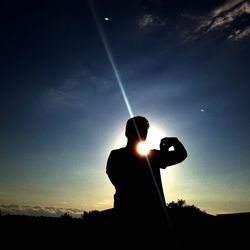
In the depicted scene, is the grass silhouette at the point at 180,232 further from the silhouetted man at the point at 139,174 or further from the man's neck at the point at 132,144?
the man's neck at the point at 132,144

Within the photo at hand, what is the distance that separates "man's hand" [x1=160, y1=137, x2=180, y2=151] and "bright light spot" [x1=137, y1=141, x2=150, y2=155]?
202 millimetres

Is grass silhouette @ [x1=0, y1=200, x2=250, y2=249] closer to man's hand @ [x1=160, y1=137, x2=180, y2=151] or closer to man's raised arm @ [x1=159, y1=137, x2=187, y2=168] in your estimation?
man's raised arm @ [x1=159, y1=137, x2=187, y2=168]

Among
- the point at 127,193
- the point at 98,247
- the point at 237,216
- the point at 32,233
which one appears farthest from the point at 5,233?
the point at 237,216

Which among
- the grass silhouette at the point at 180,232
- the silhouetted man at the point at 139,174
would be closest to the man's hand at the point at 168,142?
the silhouetted man at the point at 139,174

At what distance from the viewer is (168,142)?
3518mm

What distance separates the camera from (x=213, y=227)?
8.92 feet

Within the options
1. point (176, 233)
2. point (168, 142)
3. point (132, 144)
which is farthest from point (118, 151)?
point (176, 233)

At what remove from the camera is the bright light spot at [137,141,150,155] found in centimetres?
350

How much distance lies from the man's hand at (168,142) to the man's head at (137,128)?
26cm

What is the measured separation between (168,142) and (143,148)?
13.6 inches

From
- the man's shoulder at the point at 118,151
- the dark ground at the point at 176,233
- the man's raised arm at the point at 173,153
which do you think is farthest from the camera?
the man's shoulder at the point at 118,151

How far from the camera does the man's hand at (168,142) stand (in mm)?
3503

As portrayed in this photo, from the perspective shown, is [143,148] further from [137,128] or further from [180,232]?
[180,232]

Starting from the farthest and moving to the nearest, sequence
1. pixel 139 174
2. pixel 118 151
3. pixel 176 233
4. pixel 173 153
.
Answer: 1. pixel 118 151
2. pixel 173 153
3. pixel 139 174
4. pixel 176 233
